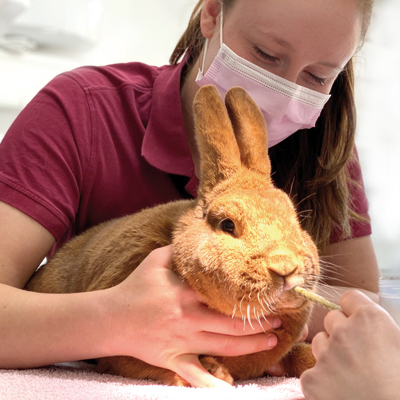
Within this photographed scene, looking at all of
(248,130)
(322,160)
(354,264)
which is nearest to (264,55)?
(248,130)

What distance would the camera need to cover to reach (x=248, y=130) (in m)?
0.97

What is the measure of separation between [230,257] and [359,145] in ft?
4.83

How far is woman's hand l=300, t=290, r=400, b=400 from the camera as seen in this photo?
638 millimetres

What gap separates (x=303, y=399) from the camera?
760 millimetres

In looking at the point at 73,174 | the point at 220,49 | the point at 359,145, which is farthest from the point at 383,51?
the point at 73,174

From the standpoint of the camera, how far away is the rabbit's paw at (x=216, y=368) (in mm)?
835

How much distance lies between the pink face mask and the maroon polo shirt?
0.18 meters

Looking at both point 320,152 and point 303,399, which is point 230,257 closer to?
point 303,399

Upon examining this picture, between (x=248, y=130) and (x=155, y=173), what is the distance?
388 mm

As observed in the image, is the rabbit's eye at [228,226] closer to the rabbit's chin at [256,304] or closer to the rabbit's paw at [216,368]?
the rabbit's chin at [256,304]

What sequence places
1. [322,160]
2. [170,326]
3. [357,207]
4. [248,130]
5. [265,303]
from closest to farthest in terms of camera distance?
[265,303]
[170,326]
[248,130]
[322,160]
[357,207]

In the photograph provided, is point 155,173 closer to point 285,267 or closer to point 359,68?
point 285,267

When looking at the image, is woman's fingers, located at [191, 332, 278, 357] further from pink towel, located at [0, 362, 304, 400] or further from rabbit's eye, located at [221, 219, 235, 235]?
rabbit's eye, located at [221, 219, 235, 235]

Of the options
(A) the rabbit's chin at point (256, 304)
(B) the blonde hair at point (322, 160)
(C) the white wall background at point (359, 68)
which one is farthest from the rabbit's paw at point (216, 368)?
(C) the white wall background at point (359, 68)
